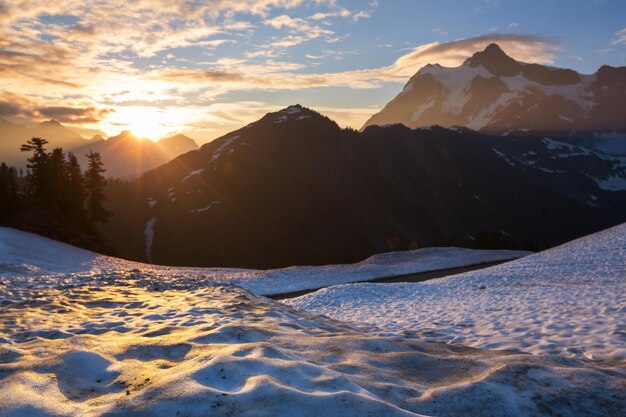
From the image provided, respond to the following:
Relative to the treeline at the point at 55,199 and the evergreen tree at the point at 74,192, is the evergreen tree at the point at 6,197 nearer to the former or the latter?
the treeline at the point at 55,199

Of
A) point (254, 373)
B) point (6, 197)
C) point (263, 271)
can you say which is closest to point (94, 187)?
point (6, 197)

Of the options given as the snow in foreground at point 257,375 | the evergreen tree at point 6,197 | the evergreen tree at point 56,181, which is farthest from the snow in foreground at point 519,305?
the evergreen tree at point 56,181

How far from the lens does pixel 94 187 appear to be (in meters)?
61.0

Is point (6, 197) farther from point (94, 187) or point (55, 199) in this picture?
point (94, 187)

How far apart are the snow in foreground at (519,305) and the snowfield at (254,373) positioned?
216cm

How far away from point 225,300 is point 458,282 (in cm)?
1583

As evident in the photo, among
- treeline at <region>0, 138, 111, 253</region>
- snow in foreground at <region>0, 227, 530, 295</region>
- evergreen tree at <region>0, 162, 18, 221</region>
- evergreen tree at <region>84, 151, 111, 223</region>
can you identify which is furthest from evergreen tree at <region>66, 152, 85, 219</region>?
snow in foreground at <region>0, 227, 530, 295</region>

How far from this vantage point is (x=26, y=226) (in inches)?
1948

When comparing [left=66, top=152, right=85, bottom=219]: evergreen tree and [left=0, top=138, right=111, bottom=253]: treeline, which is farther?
[left=66, top=152, right=85, bottom=219]: evergreen tree

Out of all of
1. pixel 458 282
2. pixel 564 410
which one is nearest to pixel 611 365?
pixel 564 410

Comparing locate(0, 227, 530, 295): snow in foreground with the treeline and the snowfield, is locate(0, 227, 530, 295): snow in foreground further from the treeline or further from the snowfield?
the snowfield

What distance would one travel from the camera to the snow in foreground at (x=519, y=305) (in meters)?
12.1

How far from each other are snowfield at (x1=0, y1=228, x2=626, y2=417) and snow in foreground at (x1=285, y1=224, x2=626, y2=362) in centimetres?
216

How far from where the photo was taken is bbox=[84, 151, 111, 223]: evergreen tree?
196ft
